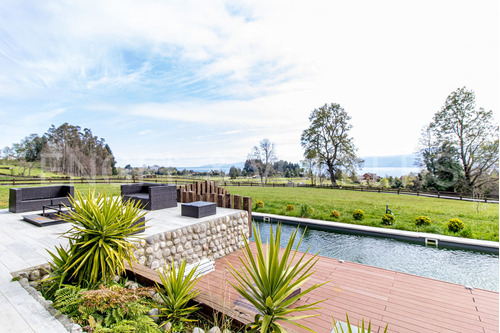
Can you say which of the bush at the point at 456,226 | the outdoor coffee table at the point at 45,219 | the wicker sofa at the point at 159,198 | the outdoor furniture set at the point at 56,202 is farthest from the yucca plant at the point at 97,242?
the bush at the point at 456,226

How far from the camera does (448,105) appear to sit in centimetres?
1997

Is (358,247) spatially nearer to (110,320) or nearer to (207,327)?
(207,327)

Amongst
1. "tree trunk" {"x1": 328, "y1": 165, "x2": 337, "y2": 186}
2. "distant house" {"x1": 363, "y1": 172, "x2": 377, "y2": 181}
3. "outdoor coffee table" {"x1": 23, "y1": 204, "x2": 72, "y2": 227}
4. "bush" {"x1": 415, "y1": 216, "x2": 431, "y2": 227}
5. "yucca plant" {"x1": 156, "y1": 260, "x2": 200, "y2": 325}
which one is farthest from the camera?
"tree trunk" {"x1": 328, "y1": 165, "x2": 337, "y2": 186}

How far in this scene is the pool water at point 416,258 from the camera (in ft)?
18.1

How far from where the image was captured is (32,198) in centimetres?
703

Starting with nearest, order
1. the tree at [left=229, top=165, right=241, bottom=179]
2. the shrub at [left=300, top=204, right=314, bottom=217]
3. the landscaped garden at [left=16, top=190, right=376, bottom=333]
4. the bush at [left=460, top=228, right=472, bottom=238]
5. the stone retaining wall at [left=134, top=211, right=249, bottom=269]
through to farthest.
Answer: the landscaped garden at [left=16, top=190, right=376, bottom=333]
the stone retaining wall at [left=134, top=211, right=249, bottom=269]
the bush at [left=460, top=228, right=472, bottom=238]
the shrub at [left=300, top=204, right=314, bottom=217]
the tree at [left=229, top=165, right=241, bottom=179]

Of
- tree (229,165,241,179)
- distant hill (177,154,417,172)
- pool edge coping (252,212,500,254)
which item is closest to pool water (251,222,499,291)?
pool edge coping (252,212,500,254)

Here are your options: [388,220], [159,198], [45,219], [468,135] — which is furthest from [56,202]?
[468,135]

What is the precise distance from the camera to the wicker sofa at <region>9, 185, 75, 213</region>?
6.73 metres

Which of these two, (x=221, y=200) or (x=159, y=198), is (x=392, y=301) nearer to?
(x=221, y=200)

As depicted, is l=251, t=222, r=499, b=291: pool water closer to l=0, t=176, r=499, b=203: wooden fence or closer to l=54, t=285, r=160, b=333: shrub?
l=54, t=285, r=160, b=333: shrub

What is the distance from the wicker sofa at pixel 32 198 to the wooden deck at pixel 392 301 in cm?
592

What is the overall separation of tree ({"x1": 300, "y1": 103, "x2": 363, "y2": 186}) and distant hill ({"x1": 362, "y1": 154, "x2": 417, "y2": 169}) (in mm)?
1129

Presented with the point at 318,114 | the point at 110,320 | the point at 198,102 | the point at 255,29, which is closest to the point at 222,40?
the point at 255,29
